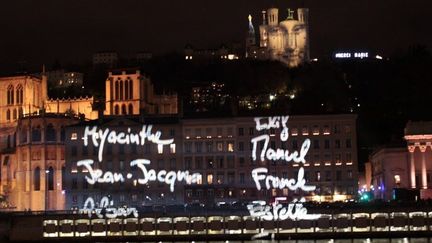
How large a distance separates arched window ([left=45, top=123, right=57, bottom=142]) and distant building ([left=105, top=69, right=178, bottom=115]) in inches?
587

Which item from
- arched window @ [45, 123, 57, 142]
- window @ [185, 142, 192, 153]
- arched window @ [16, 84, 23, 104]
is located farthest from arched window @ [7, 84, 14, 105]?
window @ [185, 142, 192, 153]

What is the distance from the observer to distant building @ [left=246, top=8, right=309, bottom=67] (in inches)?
7441

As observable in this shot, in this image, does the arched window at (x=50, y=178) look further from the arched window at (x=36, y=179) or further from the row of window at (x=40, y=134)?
the row of window at (x=40, y=134)

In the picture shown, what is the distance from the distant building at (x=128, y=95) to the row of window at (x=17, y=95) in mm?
13997

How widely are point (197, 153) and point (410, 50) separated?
6630 centimetres

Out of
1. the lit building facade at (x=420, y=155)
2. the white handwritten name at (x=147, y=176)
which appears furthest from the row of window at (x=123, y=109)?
the lit building facade at (x=420, y=155)

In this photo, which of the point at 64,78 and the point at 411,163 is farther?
the point at 64,78

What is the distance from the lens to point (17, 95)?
131000 mm

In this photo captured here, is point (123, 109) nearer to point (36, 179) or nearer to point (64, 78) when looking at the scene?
point (36, 179)

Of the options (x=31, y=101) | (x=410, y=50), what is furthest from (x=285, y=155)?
(x=410, y=50)

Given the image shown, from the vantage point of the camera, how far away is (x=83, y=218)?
249ft

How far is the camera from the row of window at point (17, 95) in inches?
5123

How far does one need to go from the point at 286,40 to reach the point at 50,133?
304ft

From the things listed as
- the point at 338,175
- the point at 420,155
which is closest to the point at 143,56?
the point at 338,175
